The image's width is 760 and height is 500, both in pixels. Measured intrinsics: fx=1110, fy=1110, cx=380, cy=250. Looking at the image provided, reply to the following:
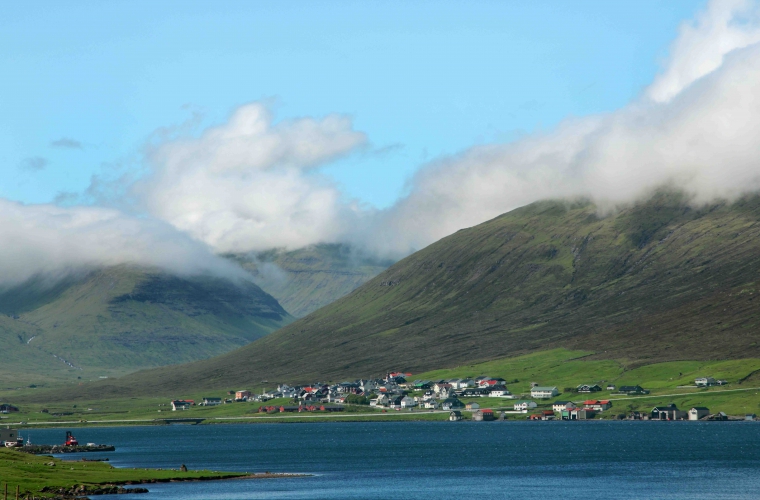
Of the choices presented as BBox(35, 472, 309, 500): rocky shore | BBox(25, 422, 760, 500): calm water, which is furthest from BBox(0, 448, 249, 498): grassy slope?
BBox(25, 422, 760, 500): calm water

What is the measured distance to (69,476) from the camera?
135 metres

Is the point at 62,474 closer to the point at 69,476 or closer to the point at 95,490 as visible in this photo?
the point at 69,476

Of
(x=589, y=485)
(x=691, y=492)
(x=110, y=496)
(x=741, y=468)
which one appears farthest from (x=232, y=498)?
(x=741, y=468)

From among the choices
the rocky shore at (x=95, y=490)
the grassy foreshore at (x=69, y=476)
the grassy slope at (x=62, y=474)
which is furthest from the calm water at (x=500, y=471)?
the grassy slope at (x=62, y=474)

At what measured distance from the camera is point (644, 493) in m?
124

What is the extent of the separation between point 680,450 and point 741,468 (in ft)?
104

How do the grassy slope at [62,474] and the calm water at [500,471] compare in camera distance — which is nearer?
the grassy slope at [62,474]

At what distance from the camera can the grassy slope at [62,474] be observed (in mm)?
123000

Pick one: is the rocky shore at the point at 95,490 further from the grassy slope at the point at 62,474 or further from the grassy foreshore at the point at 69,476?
the grassy slope at the point at 62,474

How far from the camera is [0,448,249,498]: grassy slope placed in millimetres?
123000

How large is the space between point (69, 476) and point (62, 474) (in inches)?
38.4

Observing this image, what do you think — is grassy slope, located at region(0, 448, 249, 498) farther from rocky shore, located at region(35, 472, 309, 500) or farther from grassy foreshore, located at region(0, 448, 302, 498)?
rocky shore, located at region(35, 472, 309, 500)

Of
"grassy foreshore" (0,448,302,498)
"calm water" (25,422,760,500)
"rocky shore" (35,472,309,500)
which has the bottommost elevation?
"calm water" (25,422,760,500)

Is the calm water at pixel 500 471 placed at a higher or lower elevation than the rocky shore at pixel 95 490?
lower
